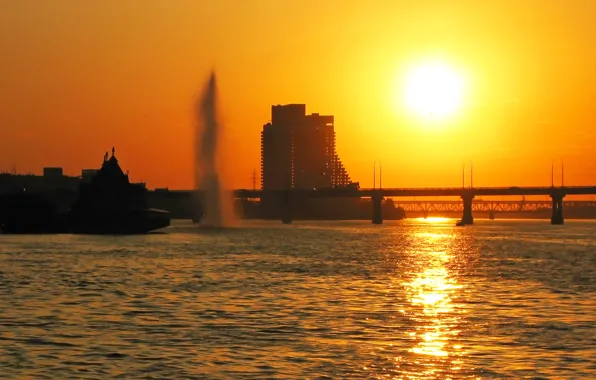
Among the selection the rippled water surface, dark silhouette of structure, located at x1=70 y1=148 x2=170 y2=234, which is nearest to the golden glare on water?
the rippled water surface

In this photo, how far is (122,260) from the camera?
8575cm

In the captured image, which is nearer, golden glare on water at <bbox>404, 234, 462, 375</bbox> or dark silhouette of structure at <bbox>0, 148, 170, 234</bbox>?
golden glare on water at <bbox>404, 234, 462, 375</bbox>

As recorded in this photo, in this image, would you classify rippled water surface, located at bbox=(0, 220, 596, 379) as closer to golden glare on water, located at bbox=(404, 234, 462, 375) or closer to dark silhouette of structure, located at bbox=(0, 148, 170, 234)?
golden glare on water, located at bbox=(404, 234, 462, 375)

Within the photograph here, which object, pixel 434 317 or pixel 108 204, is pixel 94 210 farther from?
pixel 434 317

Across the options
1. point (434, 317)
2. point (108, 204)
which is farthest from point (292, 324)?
point (108, 204)

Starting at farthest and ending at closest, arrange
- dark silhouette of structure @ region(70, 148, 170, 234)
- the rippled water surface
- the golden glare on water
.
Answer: dark silhouette of structure @ region(70, 148, 170, 234) < the golden glare on water < the rippled water surface

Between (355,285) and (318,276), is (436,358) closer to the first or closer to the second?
(355,285)

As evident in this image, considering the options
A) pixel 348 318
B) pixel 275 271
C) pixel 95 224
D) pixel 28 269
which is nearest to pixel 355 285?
pixel 275 271

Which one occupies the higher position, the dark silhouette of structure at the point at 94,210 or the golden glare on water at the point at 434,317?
the dark silhouette of structure at the point at 94,210

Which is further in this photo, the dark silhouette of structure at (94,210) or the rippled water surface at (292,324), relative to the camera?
the dark silhouette of structure at (94,210)

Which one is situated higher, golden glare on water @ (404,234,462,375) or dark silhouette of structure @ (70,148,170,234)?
dark silhouette of structure @ (70,148,170,234)

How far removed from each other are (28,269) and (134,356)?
139 feet

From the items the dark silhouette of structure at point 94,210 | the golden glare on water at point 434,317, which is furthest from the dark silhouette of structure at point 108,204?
the golden glare on water at point 434,317

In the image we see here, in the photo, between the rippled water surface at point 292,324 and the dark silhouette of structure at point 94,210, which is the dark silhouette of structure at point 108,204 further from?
the rippled water surface at point 292,324
